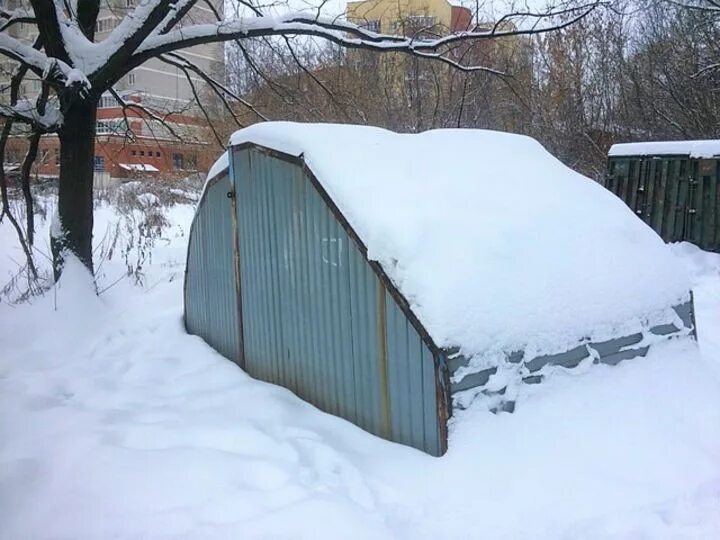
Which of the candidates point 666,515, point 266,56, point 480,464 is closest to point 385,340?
point 480,464

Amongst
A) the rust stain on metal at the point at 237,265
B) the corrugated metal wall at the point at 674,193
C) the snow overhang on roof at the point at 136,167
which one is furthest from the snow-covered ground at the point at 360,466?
the snow overhang on roof at the point at 136,167

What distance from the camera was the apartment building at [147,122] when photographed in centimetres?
948

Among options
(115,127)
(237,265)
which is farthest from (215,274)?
(115,127)

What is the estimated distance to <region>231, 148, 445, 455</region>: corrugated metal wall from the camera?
3084 millimetres

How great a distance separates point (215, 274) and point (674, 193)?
7.32 meters

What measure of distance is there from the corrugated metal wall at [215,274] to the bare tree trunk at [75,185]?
1.83 m

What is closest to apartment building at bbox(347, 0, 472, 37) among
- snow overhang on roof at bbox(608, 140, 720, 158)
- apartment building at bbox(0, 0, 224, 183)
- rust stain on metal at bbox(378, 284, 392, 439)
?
apartment building at bbox(0, 0, 224, 183)

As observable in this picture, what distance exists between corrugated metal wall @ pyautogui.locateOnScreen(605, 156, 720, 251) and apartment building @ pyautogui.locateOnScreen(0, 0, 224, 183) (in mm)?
7159

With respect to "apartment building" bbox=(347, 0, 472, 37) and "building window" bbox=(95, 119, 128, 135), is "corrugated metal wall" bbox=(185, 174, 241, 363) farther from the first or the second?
"apartment building" bbox=(347, 0, 472, 37)

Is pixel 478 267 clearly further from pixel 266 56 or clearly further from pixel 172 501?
pixel 266 56

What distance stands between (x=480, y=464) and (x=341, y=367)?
1.12m

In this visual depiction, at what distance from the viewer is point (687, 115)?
12.9 m

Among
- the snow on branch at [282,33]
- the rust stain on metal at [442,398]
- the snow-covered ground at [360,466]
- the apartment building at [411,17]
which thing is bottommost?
the snow-covered ground at [360,466]

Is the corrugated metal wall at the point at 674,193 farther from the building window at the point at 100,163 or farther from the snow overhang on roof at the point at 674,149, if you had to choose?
the building window at the point at 100,163
